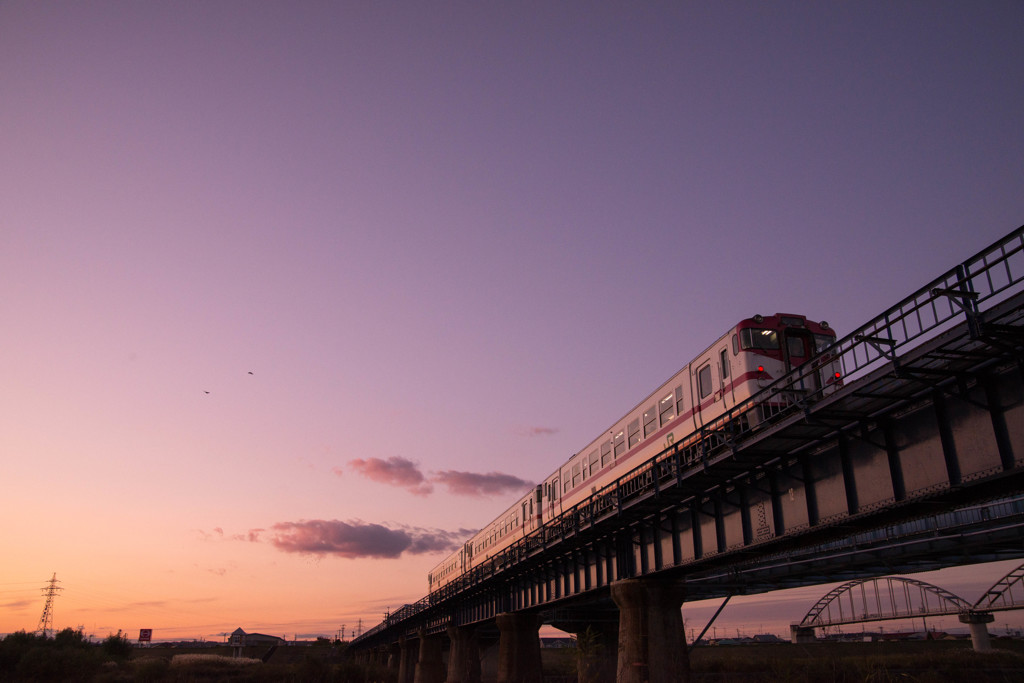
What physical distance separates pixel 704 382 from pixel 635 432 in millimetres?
4969

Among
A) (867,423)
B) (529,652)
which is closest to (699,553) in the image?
(867,423)

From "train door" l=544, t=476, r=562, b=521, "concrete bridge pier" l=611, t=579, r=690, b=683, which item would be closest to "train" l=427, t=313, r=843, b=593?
"train door" l=544, t=476, r=562, b=521

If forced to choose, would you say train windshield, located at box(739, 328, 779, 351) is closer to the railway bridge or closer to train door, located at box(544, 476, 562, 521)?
the railway bridge

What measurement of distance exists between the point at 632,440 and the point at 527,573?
10.5m

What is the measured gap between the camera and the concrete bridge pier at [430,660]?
5884 centimetres

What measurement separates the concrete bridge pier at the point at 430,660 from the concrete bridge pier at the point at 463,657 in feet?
36.3

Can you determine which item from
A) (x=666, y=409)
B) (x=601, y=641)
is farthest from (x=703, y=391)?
(x=601, y=641)

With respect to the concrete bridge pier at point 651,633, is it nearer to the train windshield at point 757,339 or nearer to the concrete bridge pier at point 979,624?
the train windshield at point 757,339

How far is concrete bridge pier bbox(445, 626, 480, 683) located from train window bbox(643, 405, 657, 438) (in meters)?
27.3

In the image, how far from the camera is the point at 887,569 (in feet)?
118

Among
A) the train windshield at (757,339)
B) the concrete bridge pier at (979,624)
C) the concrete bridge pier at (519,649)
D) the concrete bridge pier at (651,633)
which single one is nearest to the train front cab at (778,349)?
the train windshield at (757,339)

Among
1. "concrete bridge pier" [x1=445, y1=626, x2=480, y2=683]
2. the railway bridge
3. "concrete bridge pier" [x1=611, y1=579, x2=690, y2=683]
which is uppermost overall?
the railway bridge

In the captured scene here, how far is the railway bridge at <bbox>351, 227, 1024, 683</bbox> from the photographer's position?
40.5ft

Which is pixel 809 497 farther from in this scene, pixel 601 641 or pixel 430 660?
pixel 430 660
